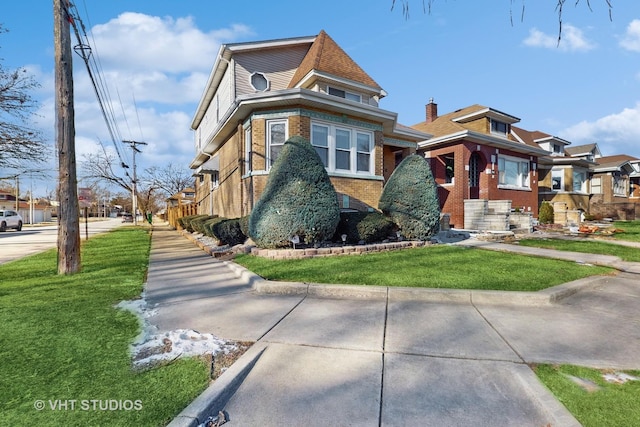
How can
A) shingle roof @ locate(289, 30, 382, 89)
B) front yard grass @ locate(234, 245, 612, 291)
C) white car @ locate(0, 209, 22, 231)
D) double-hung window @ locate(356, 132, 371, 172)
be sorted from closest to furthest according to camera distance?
front yard grass @ locate(234, 245, 612, 291) < double-hung window @ locate(356, 132, 371, 172) < shingle roof @ locate(289, 30, 382, 89) < white car @ locate(0, 209, 22, 231)

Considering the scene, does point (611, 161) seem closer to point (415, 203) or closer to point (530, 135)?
point (530, 135)

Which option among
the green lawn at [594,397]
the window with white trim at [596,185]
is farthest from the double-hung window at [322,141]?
the window with white trim at [596,185]

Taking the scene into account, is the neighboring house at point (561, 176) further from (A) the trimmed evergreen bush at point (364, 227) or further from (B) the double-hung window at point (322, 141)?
(A) the trimmed evergreen bush at point (364, 227)

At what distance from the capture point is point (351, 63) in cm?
1505

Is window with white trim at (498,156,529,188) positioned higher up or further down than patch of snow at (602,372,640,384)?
higher up

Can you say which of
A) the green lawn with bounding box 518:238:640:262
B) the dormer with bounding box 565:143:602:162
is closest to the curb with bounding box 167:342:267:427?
the green lawn with bounding box 518:238:640:262

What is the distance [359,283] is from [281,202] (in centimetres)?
329

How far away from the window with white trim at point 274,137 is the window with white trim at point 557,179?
2242 cm

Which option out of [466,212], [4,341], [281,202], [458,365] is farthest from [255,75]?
[458,365]

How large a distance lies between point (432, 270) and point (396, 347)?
3240 millimetres

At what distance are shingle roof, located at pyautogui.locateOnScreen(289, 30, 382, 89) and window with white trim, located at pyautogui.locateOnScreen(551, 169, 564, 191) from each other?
672 inches

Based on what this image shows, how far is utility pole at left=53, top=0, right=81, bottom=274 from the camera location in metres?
6.36

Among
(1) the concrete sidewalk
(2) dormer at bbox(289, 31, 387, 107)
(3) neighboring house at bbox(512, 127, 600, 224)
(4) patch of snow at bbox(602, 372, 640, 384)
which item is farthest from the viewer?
(3) neighboring house at bbox(512, 127, 600, 224)

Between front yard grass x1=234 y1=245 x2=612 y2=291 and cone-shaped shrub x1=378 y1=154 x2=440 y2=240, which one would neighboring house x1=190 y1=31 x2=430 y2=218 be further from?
front yard grass x1=234 y1=245 x2=612 y2=291
